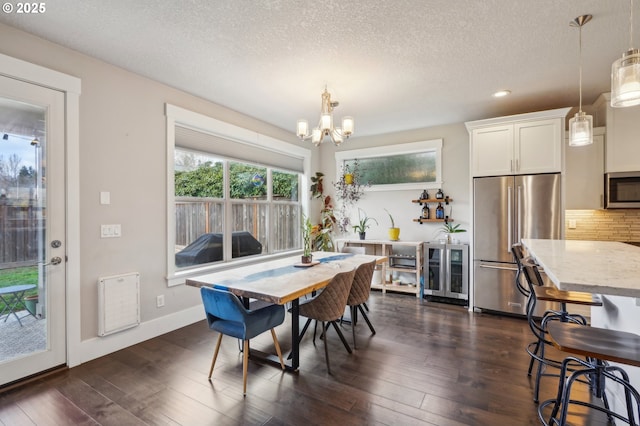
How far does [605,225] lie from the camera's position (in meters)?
3.80

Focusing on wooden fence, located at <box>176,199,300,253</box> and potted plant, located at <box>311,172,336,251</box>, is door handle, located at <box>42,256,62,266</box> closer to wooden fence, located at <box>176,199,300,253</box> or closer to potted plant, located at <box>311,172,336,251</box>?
wooden fence, located at <box>176,199,300,253</box>

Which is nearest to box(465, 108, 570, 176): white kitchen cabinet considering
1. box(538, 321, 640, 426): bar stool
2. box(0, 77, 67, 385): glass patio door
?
box(538, 321, 640, 426): bar stool

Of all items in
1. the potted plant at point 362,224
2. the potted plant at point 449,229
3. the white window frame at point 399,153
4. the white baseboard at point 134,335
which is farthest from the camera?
the potted plant at point 362,224

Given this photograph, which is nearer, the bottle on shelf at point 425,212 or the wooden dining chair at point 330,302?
the wooden dining chair at point 330,302

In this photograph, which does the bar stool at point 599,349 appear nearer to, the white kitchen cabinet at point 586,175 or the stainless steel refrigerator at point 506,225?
the stainless steel refrigerator at point 506,225

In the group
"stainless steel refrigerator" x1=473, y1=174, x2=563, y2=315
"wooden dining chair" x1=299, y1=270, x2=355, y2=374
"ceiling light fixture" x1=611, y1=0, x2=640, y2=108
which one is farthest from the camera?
"stainless steel refrigerator" x1=473, y1=174, x2=563, y2=315

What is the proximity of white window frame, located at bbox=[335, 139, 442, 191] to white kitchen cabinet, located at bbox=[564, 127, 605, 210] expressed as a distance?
1584 millimetres

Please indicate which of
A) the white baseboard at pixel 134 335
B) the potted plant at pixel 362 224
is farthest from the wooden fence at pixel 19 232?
the potted plant at pixel 362 224

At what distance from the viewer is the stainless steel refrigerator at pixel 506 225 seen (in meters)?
3.61

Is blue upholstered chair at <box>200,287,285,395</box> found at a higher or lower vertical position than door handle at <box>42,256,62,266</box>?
lower

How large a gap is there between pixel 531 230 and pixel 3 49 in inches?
209

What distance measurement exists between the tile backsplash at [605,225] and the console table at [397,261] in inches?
75.7

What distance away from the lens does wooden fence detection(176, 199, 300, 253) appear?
11.9 ft

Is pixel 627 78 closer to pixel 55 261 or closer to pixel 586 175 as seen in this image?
pixel 586 175
